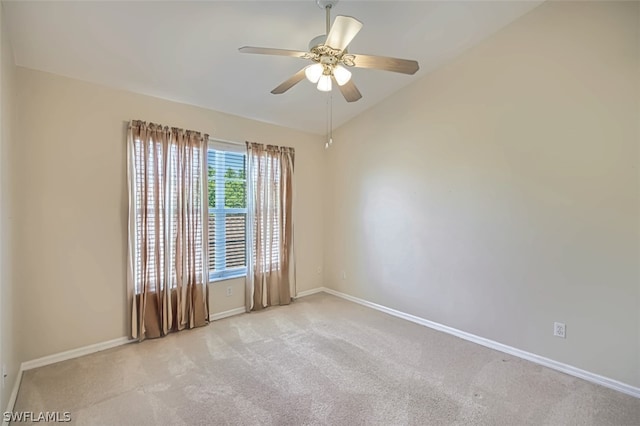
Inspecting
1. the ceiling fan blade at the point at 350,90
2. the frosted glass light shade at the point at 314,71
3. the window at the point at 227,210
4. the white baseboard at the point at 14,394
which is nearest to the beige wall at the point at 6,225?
the white baseboard at the point at 14,394

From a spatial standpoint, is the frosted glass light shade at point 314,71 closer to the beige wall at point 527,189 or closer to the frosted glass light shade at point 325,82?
the frosted glass light shade at point 325,82

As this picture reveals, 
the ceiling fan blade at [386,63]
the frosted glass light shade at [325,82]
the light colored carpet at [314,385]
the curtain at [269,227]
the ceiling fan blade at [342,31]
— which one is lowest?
the light colored carpet at [314,385]

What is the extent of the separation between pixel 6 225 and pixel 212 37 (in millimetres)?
2107

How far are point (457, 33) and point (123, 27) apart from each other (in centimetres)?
302

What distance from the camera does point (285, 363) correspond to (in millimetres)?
2756

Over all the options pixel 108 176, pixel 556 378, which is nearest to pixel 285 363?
pixel 556 378

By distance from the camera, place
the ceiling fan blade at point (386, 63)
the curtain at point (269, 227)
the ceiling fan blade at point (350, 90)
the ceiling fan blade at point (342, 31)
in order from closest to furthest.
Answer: the ceiling fan blade at point (342, 31), the ceiling fan blade at point (386, 63), the ceiling fan blade at point (350, 90), the curtain at point (269, 227)

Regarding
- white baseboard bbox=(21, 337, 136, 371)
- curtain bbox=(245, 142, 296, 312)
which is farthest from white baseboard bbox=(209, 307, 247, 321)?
white baseboard bbox=(21, 337, 136, 371)

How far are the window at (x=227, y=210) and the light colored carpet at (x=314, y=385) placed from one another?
0.93m

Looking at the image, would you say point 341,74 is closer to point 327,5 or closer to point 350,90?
point 350,90

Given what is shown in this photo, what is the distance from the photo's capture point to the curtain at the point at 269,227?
4.07 m

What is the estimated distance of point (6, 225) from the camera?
206 centimetres

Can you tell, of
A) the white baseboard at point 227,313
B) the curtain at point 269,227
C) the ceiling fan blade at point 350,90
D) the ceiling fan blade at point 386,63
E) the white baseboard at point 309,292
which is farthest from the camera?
the white baseboard at point 309,292

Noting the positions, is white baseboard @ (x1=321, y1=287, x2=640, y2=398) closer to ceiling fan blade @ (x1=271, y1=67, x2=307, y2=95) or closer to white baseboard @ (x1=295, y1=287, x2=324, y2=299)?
white baseboard @ (x1=295, y1=287, x2=324, y2=299)
